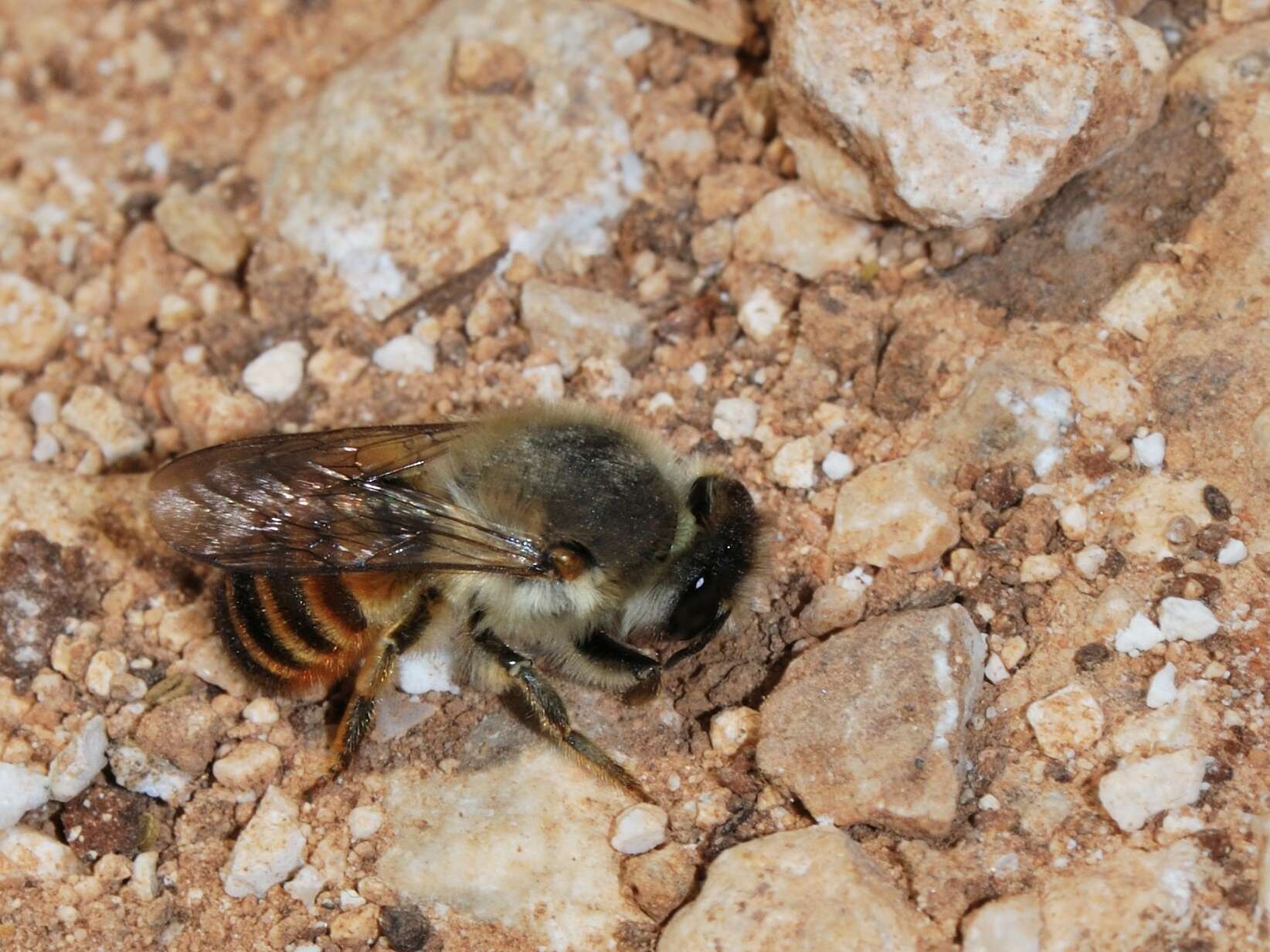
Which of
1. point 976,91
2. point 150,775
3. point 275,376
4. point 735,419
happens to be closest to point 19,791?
point 150,775

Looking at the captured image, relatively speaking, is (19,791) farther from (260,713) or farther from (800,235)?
(800,235)

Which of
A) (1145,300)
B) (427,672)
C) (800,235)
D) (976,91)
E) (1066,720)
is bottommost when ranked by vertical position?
(427,672)

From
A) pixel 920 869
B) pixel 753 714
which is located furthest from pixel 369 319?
pixel 920 869

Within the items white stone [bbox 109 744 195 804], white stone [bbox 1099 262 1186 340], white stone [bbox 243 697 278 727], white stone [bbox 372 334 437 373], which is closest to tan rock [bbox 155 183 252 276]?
white stone [bbox 372 334 437 373]

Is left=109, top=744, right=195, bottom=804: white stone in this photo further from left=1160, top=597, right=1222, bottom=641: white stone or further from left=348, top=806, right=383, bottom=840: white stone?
left=1160, top=597, right=1222, bottom=641: white stone

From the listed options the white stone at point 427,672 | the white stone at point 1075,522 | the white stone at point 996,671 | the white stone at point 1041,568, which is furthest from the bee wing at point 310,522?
the white stone at point 1075,522

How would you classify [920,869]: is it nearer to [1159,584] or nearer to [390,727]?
[1159,584]

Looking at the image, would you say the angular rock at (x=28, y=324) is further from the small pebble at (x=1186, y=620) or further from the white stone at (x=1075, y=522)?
the small pebble at (x=1186, y=620)
